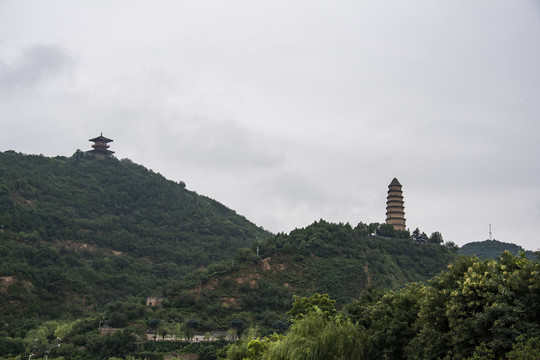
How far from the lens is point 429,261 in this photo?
9381 centimetres

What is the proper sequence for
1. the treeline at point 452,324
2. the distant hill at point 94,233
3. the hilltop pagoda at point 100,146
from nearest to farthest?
the treeline at point 452,324 < the distant hill at point 94,233 < the hilltop pagoda at point 100,146

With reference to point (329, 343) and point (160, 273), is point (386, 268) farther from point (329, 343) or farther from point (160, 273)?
point (329, 343)

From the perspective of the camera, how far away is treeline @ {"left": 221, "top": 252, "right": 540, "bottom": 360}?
→ 20.8 m

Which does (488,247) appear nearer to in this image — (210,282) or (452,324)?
(210,282)

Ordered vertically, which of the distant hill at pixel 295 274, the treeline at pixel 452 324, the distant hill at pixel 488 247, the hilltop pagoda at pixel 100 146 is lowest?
the treeline at pixel 452 324

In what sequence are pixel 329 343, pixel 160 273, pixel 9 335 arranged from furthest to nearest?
pixel 160 273, pixel 9 335, pixel 329 343

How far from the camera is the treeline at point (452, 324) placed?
818 inches

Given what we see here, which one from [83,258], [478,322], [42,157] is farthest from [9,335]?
[42,157]

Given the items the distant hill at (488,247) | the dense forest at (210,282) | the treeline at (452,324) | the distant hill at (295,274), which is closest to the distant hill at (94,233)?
the dense forest at (210,282)

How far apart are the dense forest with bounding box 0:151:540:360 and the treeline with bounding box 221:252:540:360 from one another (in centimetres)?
6

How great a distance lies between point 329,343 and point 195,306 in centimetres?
4780

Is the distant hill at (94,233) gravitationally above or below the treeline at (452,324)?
above

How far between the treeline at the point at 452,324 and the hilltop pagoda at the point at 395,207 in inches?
2842

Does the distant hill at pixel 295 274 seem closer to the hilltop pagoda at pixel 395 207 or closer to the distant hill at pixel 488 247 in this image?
the hilltop pagoda at pixel 395 207
